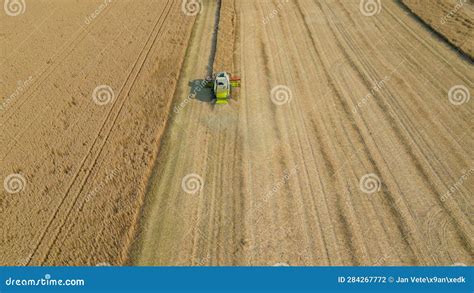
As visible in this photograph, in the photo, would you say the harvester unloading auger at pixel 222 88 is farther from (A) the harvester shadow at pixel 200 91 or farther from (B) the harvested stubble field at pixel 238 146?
(B) the harvested stubble field at pixel 238 146

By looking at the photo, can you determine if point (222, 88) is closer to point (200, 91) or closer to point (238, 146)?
point (200, 91)

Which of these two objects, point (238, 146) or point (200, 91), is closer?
point (238, 146)

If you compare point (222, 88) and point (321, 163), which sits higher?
point (222, 88)

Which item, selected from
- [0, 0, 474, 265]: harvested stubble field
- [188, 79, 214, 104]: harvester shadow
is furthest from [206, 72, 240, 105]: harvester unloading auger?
[0, 0, 474, 265]: harvested stubble field

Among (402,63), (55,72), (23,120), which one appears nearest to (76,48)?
(55,72)

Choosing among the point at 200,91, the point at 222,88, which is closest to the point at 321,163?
the point at 222,88

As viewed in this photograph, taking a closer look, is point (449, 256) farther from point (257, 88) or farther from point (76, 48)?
point (76, 48)
